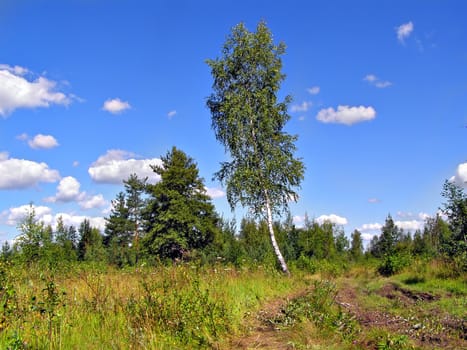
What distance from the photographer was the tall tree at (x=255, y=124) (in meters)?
17.9

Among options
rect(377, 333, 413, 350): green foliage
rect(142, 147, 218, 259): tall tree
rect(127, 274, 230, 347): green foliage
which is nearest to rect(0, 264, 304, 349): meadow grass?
rect(127, 274, 230, 347): green foliage

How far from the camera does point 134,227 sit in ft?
183

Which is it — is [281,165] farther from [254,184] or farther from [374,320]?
[374,320]

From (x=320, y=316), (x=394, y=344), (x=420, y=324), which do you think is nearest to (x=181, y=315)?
(x=320, y=316)

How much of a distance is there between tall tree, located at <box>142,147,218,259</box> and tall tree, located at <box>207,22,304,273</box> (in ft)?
45.8

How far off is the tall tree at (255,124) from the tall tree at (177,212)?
14.0 m

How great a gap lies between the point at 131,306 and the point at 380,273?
43.0 feet

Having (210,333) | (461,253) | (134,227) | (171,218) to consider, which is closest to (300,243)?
(171,218)

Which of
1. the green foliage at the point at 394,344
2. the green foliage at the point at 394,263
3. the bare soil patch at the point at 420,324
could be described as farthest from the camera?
the green foliage at the point at 394,263

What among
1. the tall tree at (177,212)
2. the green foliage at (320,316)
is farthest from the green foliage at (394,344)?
the tall tree at (177,212)

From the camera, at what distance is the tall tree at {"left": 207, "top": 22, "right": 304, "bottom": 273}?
17.9 m

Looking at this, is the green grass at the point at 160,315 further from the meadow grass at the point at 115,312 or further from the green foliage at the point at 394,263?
the green foliage at the point at 394,263

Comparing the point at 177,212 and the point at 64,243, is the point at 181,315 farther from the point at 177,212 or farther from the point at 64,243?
the point at 64,243

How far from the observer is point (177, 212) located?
103 feet
